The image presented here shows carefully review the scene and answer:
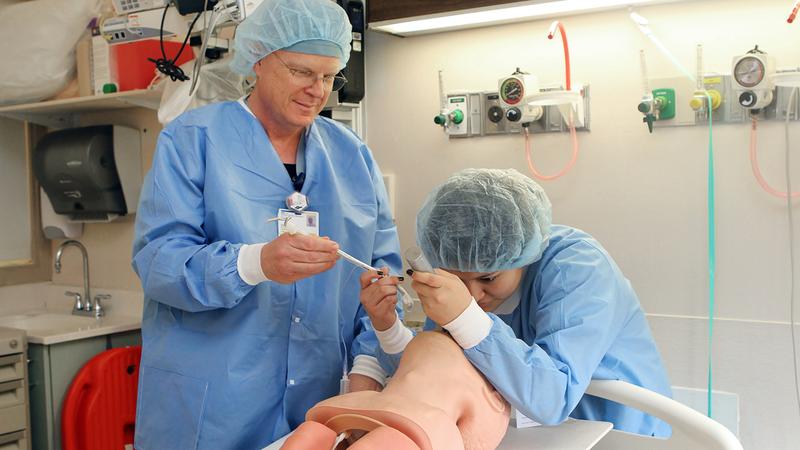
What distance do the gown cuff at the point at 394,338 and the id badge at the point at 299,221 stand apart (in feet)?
0.97

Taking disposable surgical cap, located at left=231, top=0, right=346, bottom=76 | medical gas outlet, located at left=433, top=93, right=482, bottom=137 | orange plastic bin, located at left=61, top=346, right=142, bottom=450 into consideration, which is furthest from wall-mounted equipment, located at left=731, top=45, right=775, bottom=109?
orange plastic bin, located at left=61, top=346, right=142, bottom=450

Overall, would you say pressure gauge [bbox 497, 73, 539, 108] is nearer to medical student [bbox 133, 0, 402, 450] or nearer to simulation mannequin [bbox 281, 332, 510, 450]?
medical student [bbox 133, 0, 402, 450]

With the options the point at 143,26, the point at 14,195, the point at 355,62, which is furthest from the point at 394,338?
the point at 14,195

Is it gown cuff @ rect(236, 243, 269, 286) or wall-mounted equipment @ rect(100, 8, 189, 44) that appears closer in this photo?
gown cuff @ rect(236, 243, 269, 286)

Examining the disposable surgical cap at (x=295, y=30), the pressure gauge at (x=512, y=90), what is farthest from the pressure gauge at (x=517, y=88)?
the disposable surgical cap at (x=295, y=30)

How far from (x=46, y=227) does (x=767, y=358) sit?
2.86 meters

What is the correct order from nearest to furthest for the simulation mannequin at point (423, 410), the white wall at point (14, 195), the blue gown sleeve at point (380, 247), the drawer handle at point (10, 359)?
1. the simulation mannequin at point (423, 410)
2. the blue gown sleeve at point (380, 247)
3. the drawer handle at point (10, 359)
4. the white wall at point (14, 195)

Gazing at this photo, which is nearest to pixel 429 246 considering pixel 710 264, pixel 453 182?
pixel 453 182

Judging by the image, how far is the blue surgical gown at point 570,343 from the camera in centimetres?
128

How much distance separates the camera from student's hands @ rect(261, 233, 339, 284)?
1473mm

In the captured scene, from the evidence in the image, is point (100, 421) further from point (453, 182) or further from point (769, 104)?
point (769, 104)

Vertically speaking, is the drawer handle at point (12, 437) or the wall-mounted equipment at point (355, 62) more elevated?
the wall-mounted equipment at point (355, 62)

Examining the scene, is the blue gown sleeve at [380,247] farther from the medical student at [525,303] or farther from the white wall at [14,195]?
the white wall at [14,195]

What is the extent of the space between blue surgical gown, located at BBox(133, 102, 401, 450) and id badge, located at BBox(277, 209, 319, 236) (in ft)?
0.06
